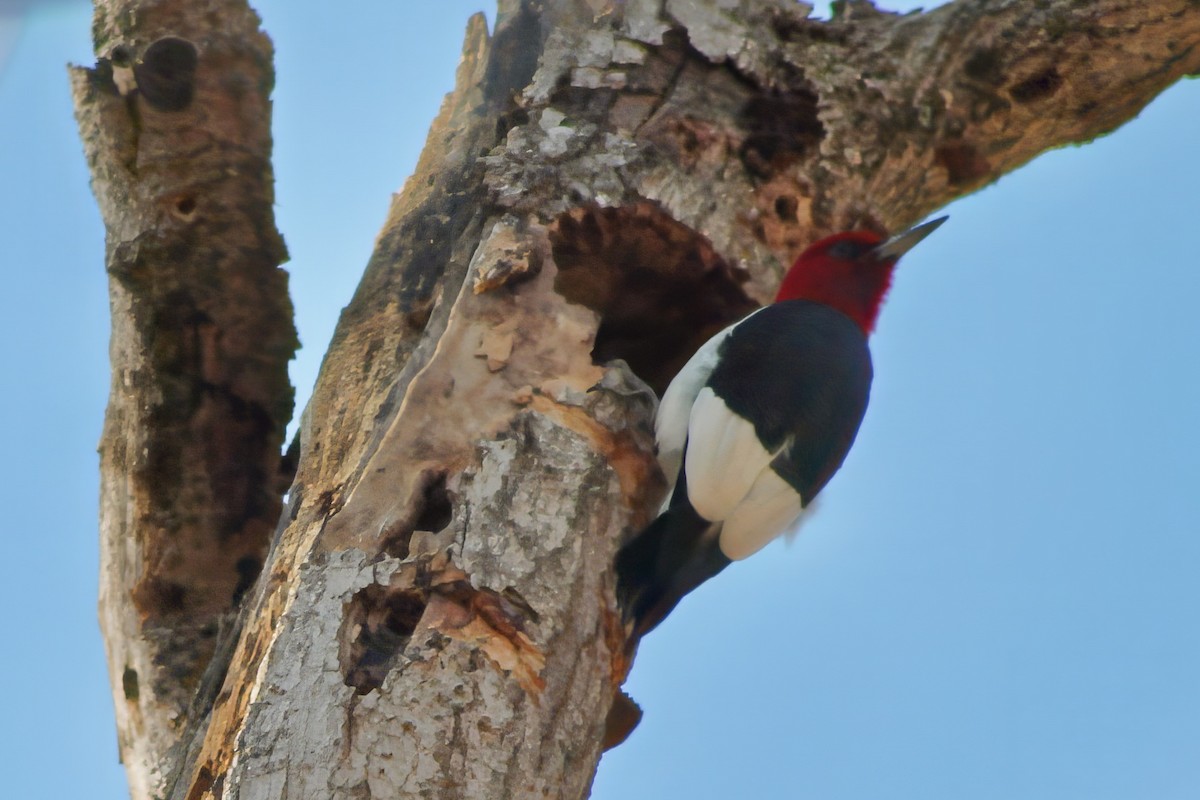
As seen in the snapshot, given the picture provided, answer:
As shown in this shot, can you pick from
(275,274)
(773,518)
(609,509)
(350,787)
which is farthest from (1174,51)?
(350,787)

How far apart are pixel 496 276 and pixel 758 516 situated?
76 centimetres

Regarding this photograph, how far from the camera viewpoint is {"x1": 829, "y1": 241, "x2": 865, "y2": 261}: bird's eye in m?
3.09

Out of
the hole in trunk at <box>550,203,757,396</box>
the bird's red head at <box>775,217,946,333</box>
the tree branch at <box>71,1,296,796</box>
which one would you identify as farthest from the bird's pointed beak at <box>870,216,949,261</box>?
the tree branch at <box>71,1,296,796</box>

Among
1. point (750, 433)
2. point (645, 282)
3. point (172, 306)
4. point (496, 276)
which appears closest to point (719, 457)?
point (750, 433)

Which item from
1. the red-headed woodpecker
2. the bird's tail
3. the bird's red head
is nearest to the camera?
the bird's tail

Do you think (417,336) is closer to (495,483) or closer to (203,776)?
(495,483)

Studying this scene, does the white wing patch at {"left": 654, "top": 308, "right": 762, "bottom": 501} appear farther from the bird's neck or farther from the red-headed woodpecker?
the bird's neck

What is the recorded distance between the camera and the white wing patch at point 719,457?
2.41 m

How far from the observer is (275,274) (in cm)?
285

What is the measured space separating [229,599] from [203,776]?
1029 millimetres

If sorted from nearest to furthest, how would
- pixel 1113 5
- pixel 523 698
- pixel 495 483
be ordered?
pixel 523 698, pixel 495 483, pixel 1113 5

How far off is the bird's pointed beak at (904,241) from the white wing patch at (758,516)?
889 millimetres

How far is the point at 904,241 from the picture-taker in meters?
3.21

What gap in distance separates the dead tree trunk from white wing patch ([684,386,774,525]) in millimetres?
133
